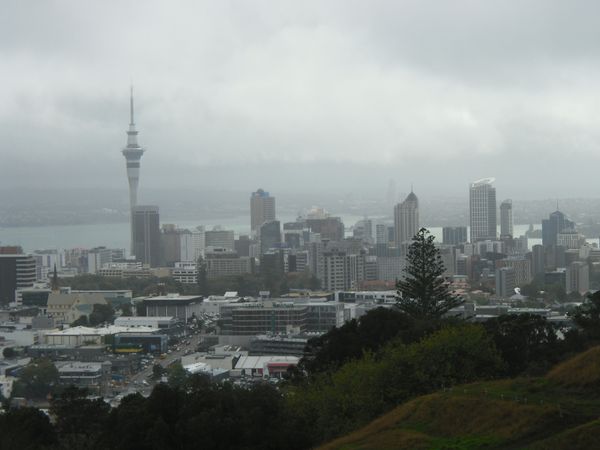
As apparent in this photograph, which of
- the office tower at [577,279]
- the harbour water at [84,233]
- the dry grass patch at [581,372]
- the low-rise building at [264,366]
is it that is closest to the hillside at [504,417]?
the dry grass patch at [581,372]

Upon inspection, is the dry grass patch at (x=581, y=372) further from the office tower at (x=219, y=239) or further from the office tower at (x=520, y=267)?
the office tower at (x=219, y=239)

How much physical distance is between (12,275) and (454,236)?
102 feet

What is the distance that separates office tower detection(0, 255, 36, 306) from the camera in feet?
147

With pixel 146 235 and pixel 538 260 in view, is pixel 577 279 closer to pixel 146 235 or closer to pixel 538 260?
pixel 538 260

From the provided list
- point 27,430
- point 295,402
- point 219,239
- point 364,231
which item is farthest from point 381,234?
point 295,402

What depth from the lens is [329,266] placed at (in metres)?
48.3

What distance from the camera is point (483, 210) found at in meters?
75.2

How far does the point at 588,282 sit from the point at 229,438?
3869cm

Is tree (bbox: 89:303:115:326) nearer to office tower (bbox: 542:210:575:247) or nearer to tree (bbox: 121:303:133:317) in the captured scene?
tree (bbox: 121:303:133:317)

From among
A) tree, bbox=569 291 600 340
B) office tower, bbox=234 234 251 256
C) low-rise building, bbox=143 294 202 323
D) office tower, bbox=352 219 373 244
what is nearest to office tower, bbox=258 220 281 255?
office tower, bbox=234 234 251 256

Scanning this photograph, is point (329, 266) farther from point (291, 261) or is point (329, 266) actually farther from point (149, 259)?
point (149, 259)

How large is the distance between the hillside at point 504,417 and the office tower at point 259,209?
73.6 metres

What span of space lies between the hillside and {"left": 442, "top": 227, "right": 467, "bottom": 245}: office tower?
200ft

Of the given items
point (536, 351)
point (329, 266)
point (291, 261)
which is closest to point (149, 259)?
point (291, 261)
